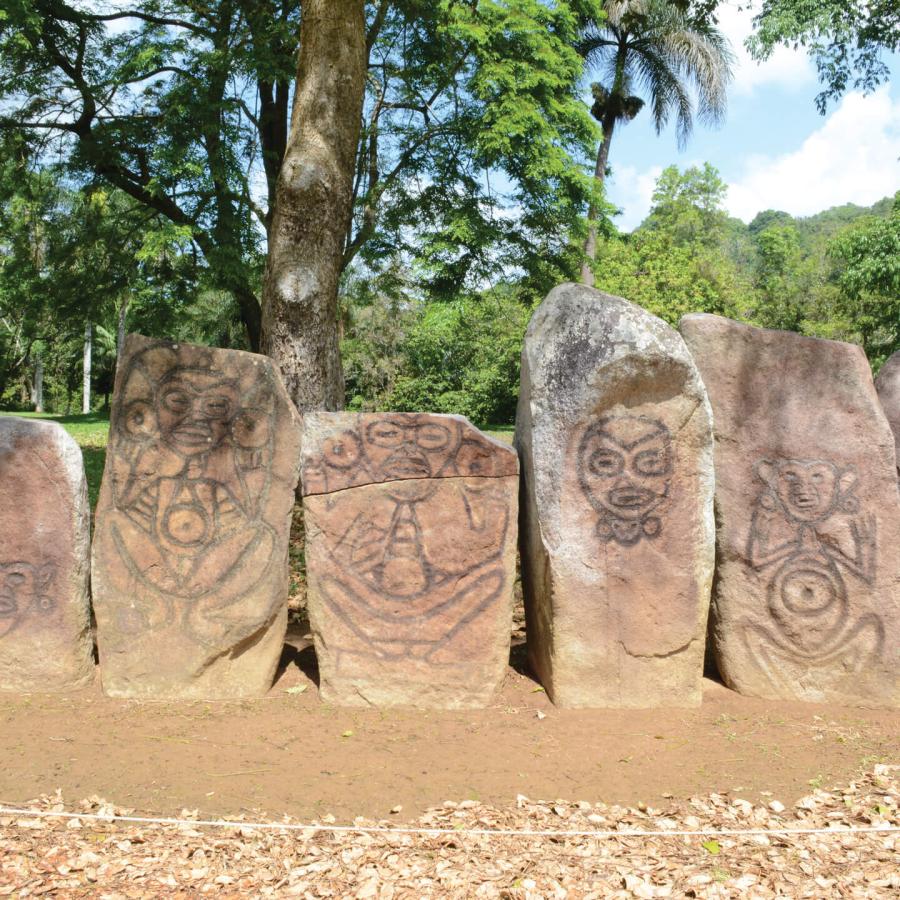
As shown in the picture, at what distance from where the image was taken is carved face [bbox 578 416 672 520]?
159 inches

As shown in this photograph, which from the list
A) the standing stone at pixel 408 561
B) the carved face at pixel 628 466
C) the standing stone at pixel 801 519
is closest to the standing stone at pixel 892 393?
the standing stone at pixel 801 519

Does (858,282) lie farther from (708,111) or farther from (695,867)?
(695,867)

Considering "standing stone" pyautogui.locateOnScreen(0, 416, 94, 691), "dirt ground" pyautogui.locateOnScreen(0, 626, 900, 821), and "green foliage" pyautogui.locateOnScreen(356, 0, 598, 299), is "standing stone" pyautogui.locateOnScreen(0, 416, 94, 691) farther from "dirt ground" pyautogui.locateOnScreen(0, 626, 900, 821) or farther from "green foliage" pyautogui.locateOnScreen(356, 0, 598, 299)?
"green foliage" pyautogui.locateOnScreen(356, 0, 598, 299)

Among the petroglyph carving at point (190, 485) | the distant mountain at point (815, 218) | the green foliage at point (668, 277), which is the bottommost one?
the petroglyph carving at point (190, 485)

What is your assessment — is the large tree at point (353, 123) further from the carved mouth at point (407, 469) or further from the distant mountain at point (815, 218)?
the distant mountain at point (815, 218)

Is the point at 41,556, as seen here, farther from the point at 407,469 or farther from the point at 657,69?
the point at 657,69

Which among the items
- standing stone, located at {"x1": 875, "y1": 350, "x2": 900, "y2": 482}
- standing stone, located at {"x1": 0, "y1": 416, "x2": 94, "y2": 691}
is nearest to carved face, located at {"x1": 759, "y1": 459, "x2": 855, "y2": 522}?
standing stone, located at {"x1": 875, "y1": 350, "x2": 900, "y2": 482}

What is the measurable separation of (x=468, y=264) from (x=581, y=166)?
2026 millimetres

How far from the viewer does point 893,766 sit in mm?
3619

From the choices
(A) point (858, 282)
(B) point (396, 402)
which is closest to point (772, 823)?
(A) point (858, 282)

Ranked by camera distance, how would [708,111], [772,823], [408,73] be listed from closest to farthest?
[772,823], [408,73], [708,111]

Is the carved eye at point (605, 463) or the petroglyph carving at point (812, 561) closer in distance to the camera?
the carved eye at point (605, 463)

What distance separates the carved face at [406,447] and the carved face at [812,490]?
5.42 ft

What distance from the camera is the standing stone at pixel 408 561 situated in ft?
13.4
